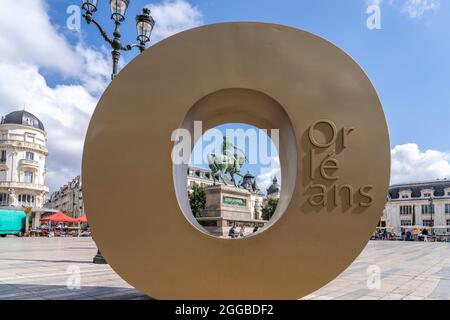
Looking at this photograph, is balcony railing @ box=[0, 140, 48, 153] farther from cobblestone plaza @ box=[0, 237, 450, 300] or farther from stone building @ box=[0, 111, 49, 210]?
cobblestone plaza @ box=[0, 237, 450, 300]

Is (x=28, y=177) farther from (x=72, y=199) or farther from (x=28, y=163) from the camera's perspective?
(x=72, y=199)

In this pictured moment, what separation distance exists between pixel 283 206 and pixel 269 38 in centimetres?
289

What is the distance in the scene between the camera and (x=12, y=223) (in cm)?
4450

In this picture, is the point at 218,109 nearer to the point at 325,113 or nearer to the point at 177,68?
the point at 177,68

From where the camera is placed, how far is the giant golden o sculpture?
5.71 meters

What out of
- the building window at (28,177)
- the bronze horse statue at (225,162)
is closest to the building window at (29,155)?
the building window at (28,177)

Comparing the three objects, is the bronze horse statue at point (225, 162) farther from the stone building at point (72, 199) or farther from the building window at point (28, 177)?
the stone building at point (72, 199)

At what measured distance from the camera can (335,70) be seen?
595 centimetres

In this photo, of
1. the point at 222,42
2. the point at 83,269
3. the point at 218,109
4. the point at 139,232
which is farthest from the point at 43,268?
the point at 222,42

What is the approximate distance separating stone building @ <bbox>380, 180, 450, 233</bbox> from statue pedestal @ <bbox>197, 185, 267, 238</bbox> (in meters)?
55.4

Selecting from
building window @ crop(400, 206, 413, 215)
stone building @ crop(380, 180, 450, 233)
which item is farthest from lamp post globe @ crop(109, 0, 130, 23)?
building window @ crop(400, 206, 413, 215)

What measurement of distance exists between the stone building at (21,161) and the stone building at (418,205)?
222ft

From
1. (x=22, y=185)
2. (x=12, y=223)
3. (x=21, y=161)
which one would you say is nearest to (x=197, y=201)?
(x=12, y=223)

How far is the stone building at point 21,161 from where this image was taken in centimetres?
5844
